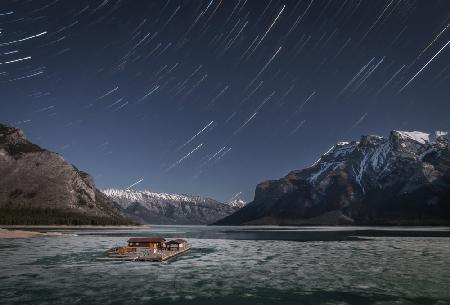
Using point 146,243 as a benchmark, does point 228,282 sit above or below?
below

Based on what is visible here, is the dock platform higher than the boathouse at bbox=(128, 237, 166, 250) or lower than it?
lower

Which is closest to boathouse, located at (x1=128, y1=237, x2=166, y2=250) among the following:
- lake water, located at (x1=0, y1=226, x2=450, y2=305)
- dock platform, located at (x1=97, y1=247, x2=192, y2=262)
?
dock platform, located at (x1=97, y1=247, x2=192, y2=262)

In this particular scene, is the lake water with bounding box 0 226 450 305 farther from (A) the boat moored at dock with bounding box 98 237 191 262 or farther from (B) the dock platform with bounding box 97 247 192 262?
(A) the boat moored at dock with bounding box 98 237 191 262

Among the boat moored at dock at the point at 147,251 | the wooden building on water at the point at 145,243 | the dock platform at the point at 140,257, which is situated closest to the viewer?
the dock platform at the point at 140,257

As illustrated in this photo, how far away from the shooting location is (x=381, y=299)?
38.3 metres

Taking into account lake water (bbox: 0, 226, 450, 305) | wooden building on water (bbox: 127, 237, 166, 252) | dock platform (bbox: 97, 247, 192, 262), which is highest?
wooden building on water (bbox: 127, 237, 166, 252)

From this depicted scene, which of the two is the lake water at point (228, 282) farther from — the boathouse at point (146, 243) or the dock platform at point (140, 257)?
the boathouse at point (146, 243)

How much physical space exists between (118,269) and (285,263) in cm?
2489

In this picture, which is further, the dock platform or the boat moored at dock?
the boat moored at dock

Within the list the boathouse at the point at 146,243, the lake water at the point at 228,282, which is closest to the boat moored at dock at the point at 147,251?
the boathouse at the point at 146,243

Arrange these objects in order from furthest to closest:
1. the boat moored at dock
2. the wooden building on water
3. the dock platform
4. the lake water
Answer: the wooden building on water < the boat moored at dock < the dock platform < the lake water

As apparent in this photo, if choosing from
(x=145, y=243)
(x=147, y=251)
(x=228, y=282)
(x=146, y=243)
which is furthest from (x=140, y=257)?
(x=228, y=282)

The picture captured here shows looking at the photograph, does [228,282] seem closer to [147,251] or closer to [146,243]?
[147,251]

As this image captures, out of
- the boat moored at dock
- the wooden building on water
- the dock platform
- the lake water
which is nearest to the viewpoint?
the lake water
